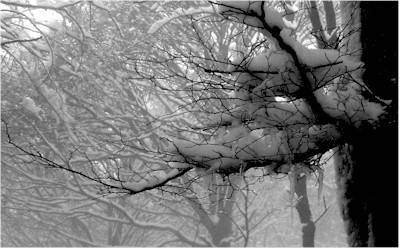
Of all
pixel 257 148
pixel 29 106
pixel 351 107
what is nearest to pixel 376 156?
pixel 351 107

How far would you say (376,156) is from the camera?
134 inches

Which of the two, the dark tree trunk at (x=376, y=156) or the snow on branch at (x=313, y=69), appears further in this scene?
the dark tree trunk at (x=376, y=156)

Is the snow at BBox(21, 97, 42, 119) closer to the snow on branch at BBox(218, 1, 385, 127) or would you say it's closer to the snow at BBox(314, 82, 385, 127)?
the snow on branch at BBox(218, 1, 385, 127)

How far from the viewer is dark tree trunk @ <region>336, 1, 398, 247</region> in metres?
3.32

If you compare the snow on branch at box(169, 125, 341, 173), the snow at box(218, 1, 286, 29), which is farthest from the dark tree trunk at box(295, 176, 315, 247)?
the snow at box(218, 1, 286, 29)

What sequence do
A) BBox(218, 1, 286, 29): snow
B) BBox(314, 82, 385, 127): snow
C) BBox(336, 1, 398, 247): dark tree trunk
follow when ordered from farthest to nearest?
BBox(336, 1, 398, 247): dark tree trunk → BBox(314, 82, 385, 127): snow → BBox(218, 1, 286, 29): snow

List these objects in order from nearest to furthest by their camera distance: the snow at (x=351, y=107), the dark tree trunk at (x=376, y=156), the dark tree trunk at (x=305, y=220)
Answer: the snow at (x=351, y=107) < the dark tree trunk at (x=376, y=156) < the dark tree trunk at (x=305, y=220)

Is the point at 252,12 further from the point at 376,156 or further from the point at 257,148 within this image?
the point at 376,156

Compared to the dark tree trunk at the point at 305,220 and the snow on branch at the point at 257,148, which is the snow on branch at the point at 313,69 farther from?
the dark tree trunk at the point at 305,220

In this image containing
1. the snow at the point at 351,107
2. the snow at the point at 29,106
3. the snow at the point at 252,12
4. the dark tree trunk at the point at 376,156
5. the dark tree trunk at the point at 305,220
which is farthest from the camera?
the dark tree trunk at the point at 305,220

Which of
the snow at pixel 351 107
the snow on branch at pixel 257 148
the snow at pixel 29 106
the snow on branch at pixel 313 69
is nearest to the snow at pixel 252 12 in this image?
the snow on branch at pixel 313 69

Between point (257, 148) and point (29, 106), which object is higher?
point (29, 106)

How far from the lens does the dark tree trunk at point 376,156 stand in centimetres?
332

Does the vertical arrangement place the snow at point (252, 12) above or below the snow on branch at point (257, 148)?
above
